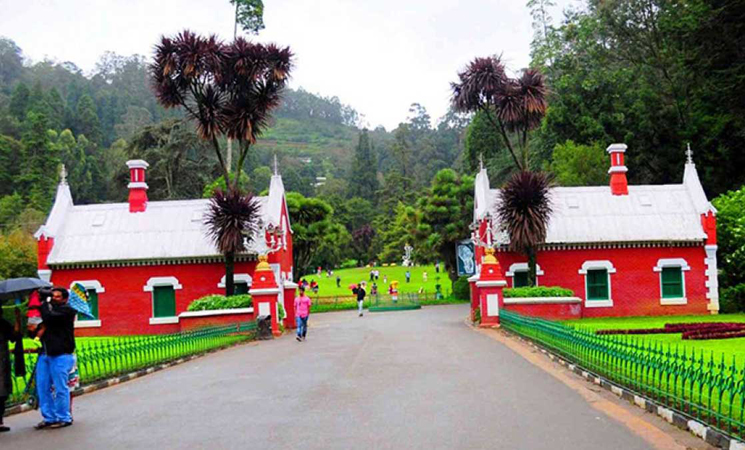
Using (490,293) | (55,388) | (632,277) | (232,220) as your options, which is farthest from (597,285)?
(55,388)

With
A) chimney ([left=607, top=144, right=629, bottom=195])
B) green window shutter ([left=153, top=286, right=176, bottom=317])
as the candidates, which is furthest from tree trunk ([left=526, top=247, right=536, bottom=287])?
green window shutter ([left=153, top=286, right=176, bottom=317])

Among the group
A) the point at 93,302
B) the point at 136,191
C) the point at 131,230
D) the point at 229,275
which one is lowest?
the point at 93,302

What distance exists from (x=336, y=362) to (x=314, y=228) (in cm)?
3482

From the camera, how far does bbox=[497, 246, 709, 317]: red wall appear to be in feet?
103

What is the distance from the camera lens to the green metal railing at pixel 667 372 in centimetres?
821

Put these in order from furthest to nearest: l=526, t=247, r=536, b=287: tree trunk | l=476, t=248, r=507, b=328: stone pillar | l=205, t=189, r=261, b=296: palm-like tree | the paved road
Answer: l=526, t=247, r=536, b=287: tree trunk, l=205, t=189, r=261, b=296: palm-like tree, l=476, t=248, r=507, b=328: stone pillar, the paved road

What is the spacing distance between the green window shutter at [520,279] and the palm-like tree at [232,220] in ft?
37.7

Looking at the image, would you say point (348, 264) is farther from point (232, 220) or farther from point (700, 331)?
point (700, 331)

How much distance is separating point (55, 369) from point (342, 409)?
3.88 metres

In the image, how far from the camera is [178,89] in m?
29.5

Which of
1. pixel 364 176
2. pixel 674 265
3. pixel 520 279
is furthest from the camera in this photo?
pixel 364 176

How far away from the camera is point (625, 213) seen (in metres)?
32.8

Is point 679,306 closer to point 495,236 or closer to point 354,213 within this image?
point 495,236

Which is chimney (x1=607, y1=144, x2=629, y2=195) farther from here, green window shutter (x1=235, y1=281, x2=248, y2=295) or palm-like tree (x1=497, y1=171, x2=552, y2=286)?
green window shutter (x1=235, y1=281, x2=248, y2=295)
